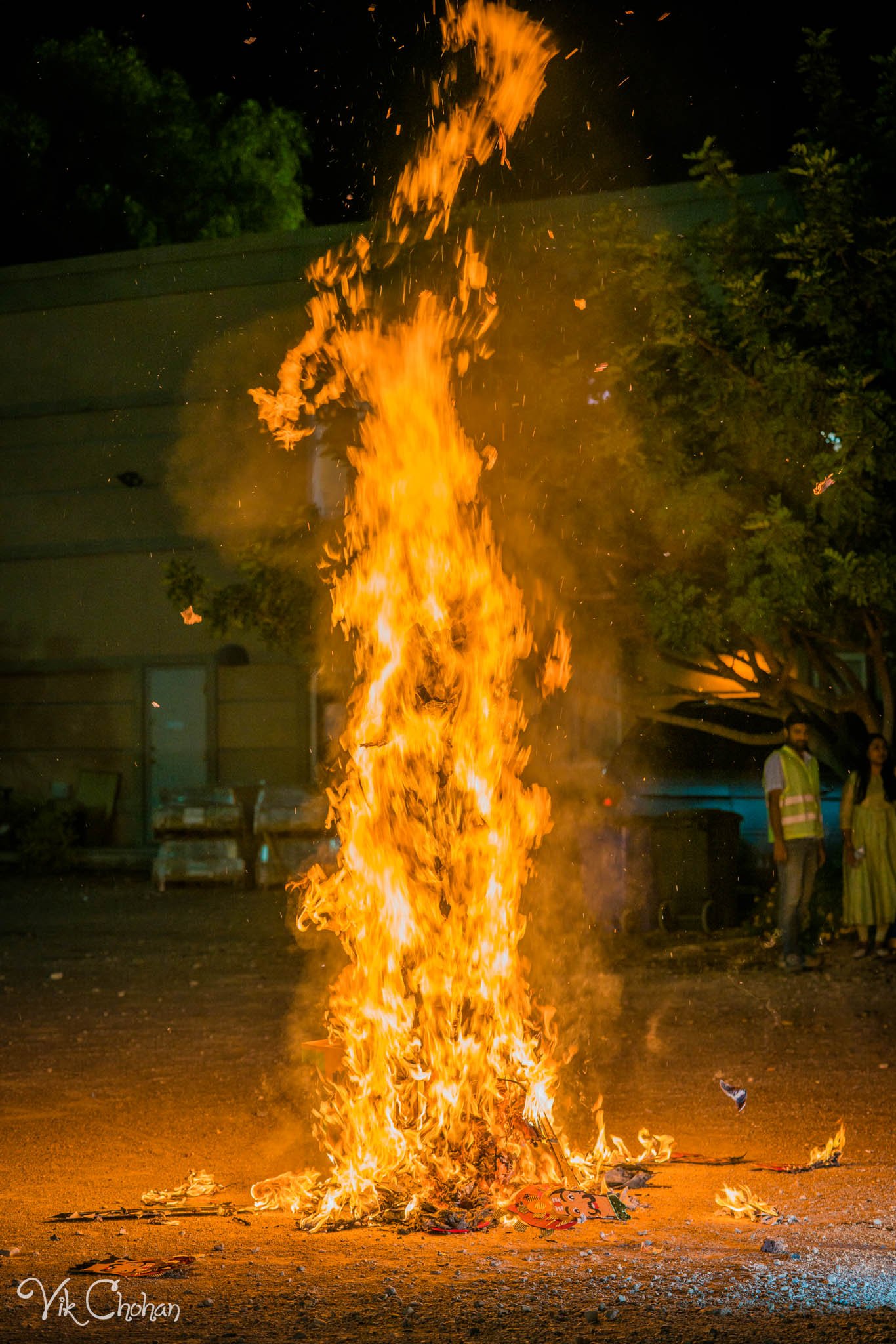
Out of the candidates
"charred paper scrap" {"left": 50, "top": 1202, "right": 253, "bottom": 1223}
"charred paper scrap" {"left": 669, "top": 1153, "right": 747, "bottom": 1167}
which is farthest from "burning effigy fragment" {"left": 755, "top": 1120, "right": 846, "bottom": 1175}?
"charred paper scrap" {"left": 50, "top": 1202, "right": 253, "bottom": 1223}

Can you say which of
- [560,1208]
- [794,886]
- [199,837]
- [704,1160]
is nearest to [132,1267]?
[560,1208]

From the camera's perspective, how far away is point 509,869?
6152 millimetres

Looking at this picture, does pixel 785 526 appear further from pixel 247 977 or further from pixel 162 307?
pixel 162 307

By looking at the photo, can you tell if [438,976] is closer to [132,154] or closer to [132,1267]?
[132,1267]

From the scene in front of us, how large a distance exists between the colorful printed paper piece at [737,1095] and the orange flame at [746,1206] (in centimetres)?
135

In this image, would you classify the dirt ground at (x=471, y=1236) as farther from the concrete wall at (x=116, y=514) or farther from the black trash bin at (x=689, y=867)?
the concrete wall at (x=116, y=514)

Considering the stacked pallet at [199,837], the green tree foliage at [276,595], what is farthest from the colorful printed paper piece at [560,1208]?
the stacked pallet at [199,837]

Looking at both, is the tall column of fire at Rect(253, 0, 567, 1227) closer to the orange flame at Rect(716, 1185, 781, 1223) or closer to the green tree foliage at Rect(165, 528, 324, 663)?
the orange flame at Rect(716, 1185, 781, 1223)

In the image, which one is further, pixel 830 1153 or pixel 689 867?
pixel 689 867

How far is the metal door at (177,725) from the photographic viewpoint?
2511cm

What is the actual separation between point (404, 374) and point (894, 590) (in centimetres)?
609

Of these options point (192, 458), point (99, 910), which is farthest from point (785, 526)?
point (192, 458)
